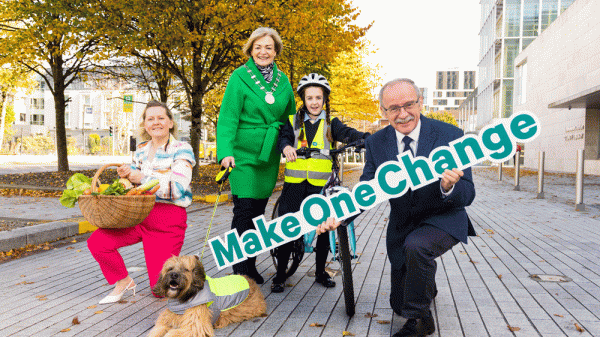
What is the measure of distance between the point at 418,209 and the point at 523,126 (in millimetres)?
841

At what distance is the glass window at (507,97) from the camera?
50.7 metres

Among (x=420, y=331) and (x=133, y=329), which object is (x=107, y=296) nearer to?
(x=133, y=329)

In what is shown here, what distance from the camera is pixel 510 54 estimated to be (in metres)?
50.6

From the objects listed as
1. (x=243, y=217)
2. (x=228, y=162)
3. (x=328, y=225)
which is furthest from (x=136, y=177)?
(x=328, y=225)

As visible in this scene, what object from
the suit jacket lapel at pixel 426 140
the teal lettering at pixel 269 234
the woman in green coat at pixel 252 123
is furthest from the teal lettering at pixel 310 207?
the woman in green coat at pixel 252 123

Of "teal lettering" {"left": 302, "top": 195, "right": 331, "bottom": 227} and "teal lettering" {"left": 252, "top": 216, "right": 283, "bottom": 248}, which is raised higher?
"teal lettering" {"left": 302, "top": 195, "right": 331, "bottom": 227}

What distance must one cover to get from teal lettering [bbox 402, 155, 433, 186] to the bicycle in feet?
2.06

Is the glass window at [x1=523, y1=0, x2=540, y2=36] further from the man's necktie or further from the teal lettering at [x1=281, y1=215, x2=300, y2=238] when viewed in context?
the teal lettering at [x1=281, y1=215, x2=300, y2=238]

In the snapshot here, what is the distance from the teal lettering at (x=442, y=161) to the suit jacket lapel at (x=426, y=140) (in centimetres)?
13

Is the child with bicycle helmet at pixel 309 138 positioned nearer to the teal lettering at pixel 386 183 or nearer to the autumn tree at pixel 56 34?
the teal lettering at pixel 386 183

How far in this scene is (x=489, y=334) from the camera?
11.2 ft

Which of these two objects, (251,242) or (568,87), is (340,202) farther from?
(568,87)

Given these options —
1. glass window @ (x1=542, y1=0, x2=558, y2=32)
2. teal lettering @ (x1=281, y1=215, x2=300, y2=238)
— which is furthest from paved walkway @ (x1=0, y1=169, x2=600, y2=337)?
glass window @ (x1=542, y1=0, x2=558, y2=32)

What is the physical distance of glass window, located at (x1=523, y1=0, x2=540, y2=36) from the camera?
153 ft
